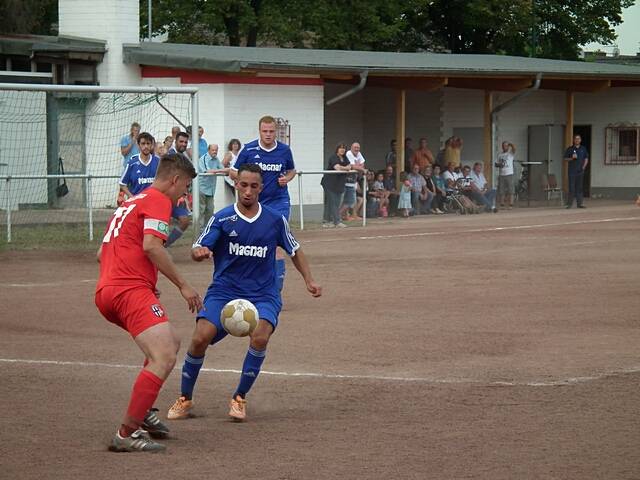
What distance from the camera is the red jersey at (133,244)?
7.46 metres

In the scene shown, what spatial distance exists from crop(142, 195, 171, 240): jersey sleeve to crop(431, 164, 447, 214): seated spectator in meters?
23.8

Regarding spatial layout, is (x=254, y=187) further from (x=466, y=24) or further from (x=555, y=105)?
(x=466, y=24)

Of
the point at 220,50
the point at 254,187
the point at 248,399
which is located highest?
the point at 220,50

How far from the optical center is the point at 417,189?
30062mm

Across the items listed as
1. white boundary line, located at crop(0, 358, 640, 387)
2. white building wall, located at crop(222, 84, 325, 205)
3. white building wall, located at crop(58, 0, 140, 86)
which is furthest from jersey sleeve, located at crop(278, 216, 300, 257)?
white building wall, located at crop(58, 0, 140, 86)

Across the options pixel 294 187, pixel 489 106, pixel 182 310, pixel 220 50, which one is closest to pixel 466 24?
pixel 489 106

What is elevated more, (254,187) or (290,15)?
(290,15)

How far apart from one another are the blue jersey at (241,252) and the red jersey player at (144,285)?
870mm

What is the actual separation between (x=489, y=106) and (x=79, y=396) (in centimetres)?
2684

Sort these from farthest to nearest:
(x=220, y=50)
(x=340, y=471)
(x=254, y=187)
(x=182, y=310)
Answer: (x=220, y=50) < (x=182, y=310) < (x=254, y=187) < (x=340, y=471)

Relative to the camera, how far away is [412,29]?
55.2 m

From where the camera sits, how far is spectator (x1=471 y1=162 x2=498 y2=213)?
32031mm

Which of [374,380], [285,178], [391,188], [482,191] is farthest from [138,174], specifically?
[482,191]

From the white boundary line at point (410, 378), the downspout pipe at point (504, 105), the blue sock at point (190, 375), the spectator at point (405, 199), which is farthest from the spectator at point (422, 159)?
the blue sock at point (190, 375)
